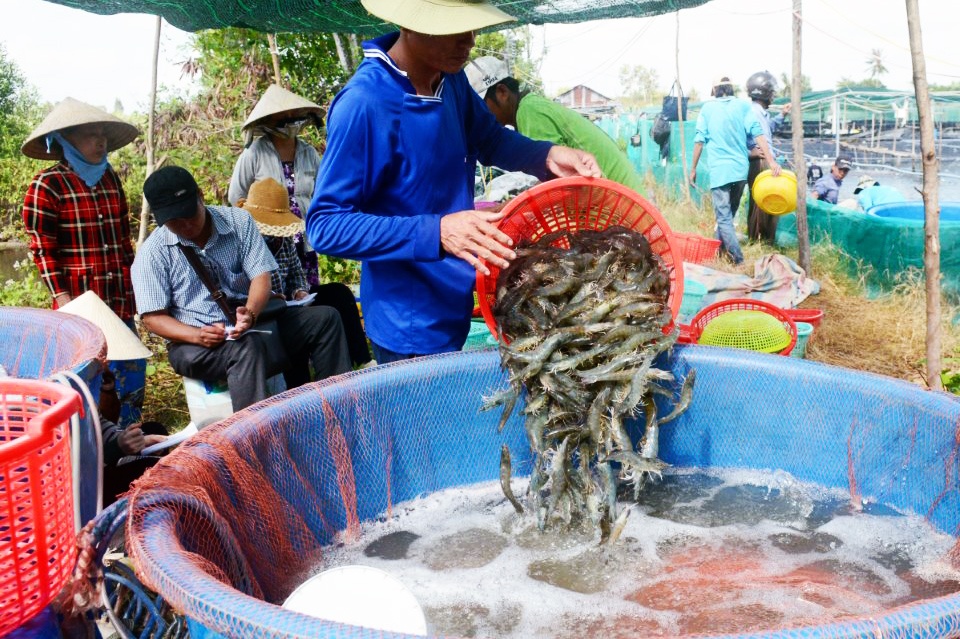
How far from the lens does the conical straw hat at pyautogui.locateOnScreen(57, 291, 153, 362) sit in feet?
13.6

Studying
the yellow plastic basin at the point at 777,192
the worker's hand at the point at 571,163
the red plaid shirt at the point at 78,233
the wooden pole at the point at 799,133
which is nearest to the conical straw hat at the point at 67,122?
the red plaid shirt at the point at 78,233

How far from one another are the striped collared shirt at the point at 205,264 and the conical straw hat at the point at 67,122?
1.18 metres

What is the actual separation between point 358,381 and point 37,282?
6.81 m

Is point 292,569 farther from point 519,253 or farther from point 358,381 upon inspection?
point 519,253

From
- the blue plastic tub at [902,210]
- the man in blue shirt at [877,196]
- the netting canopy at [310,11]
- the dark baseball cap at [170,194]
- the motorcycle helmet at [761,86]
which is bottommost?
the blue plastic tub at [902,210]

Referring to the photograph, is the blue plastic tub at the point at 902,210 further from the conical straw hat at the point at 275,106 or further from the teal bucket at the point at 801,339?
the conical straw hat at the point at 275,106

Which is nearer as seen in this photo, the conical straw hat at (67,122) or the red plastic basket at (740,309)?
the red plastic basket at (740,309)

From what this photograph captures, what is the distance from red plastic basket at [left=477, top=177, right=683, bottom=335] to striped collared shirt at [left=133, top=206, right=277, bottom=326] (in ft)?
6.45

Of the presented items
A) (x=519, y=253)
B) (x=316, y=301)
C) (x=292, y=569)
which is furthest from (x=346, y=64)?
(x=292, y=569)

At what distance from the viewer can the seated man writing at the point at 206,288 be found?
4164mm

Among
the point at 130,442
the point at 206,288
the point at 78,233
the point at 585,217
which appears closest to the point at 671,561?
the point at 585,217

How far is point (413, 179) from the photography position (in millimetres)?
2793

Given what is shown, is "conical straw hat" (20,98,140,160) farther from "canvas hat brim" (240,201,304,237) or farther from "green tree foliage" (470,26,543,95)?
"green tree foliage" (470,26,543,95)

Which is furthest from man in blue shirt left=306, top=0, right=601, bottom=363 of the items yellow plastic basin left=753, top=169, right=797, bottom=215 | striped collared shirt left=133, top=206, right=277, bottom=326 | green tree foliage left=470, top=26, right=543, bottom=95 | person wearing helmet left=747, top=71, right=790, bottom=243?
green tree foliage left=470, top=26, right=543, bottom=95
